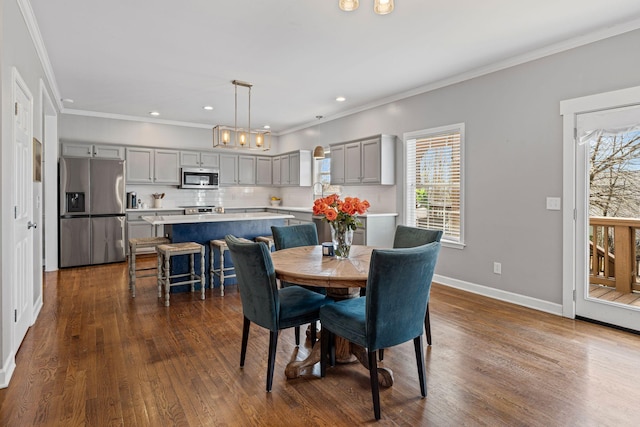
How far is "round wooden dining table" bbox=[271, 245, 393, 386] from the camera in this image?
2123 mm

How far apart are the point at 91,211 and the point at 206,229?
2564 mm

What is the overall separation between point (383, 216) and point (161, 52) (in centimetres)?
347

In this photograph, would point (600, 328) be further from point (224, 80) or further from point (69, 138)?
point (69, 138)

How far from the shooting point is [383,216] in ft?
17.5

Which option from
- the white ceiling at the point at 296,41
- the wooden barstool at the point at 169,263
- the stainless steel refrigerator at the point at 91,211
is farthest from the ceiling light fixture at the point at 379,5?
the stainless steel refrigerator at the point at 91,211

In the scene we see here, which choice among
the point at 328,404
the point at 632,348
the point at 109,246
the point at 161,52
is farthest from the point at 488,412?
the point at 109,246

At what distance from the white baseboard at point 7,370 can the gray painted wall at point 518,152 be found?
4.34 meters

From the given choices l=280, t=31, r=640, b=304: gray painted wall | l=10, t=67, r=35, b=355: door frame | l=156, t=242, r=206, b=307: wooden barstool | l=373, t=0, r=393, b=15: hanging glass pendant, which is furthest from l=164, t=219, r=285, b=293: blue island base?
l=373, t=0, r=393, b=15: hanging glass pendant

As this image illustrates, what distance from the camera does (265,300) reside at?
2.21 m

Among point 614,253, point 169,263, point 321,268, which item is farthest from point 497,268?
point 169,263

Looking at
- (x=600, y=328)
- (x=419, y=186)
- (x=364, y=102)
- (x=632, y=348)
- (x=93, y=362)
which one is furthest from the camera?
(x=364, y=102)

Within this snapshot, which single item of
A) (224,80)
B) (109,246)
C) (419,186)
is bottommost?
(109,246)

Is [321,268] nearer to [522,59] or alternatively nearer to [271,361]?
[271,361]

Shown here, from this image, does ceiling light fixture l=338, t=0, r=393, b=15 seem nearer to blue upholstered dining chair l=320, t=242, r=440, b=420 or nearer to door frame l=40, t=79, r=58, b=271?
blue upholstered dining chair l=320, t=242, r=440, b=420
